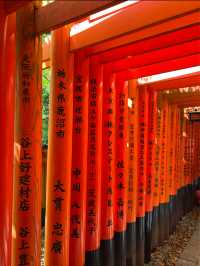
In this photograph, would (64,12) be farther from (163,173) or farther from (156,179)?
(163,173)

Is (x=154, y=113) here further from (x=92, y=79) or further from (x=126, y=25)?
(x=126, y=25)

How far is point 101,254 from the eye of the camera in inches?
198

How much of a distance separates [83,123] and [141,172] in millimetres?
2591

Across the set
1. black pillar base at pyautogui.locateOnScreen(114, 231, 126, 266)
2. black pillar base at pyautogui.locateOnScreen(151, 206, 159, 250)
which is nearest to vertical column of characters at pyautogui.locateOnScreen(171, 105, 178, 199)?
black pillar base at pyautogui.locateOnScreen(151, 206, 159, 250)

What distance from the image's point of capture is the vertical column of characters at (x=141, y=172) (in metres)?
6.47

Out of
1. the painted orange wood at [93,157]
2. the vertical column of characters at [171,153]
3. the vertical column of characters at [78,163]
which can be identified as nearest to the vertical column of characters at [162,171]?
the vertical column of characters at [171,153]

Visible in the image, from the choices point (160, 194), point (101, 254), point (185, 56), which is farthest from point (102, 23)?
point (160, 194)

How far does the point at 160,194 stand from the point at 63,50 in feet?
16.6

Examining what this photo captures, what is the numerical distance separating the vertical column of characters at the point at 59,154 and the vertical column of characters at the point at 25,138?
1.32 feet

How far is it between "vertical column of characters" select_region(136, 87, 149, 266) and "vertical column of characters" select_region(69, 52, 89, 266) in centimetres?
235

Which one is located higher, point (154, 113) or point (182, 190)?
point (154, 113)

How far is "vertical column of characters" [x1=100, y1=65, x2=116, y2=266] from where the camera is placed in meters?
5.01

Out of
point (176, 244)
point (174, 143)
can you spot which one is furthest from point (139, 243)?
point (174, 143)

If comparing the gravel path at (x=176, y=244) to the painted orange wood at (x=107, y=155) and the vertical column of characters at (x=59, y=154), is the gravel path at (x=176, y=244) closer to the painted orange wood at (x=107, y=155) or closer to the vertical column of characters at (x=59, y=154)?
the painted orange wood at (x=107, y=155)
